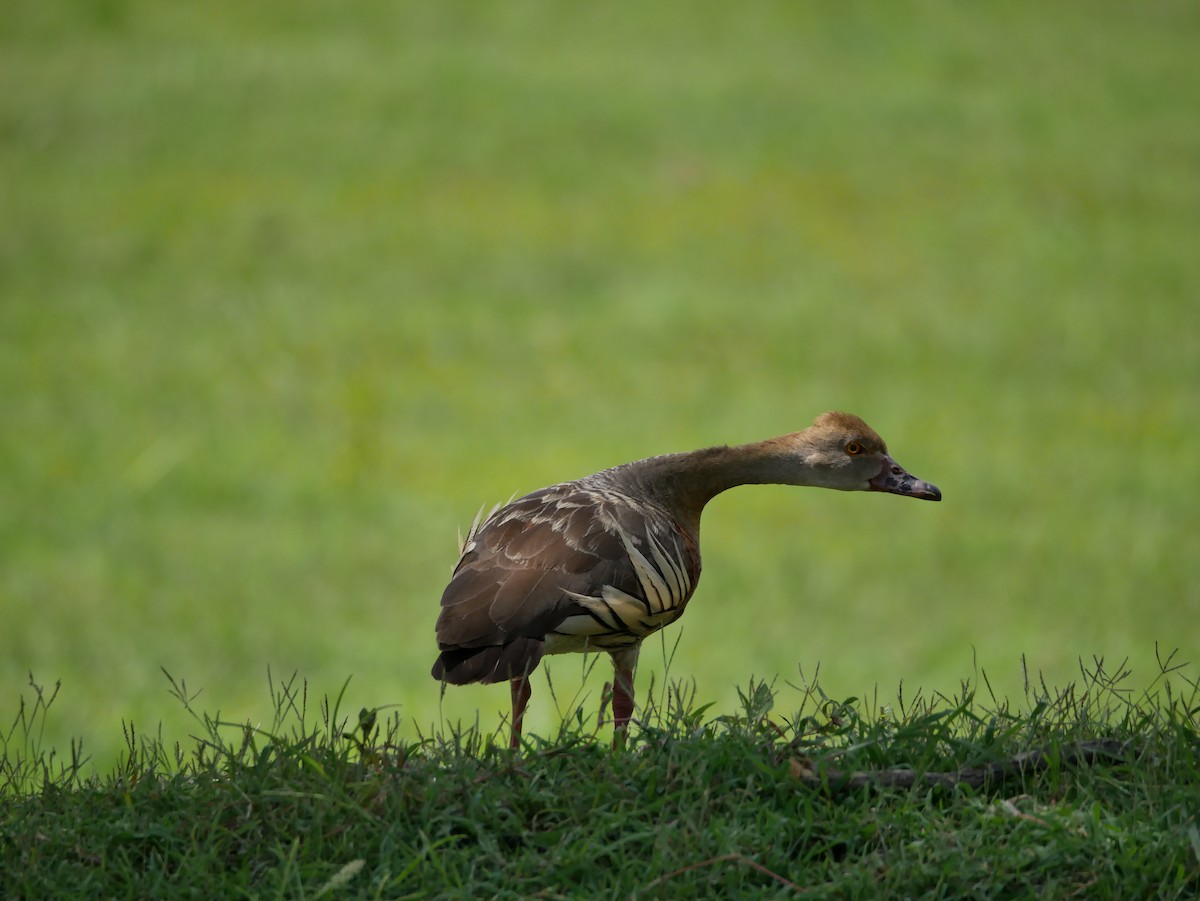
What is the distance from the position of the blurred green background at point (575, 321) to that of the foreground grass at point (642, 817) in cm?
674

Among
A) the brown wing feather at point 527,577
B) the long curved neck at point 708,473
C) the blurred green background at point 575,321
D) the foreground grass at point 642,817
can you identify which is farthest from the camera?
the blurred green background at point 575,321

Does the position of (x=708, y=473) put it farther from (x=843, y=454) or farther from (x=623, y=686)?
(x=623, y=686)

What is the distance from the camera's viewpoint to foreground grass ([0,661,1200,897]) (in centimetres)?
408

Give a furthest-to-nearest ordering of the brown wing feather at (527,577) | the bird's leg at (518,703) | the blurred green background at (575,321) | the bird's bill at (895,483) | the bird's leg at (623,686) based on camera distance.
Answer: the blurred green background at (575,321) < the bird's bill at (895,483) < the bird's leg at (623,686) < the bird's leg at (518,703) < the brown wing feather at (527,577)

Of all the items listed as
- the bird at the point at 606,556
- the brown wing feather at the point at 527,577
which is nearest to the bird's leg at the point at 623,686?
the bird at the point at 606,556

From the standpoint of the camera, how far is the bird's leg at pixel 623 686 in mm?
4918

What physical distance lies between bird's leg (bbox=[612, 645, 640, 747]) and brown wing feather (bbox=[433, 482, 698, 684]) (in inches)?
15.7

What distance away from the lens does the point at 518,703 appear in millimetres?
4793

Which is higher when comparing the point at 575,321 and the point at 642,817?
the point at 575,321

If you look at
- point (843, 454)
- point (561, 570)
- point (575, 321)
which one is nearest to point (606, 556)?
point (561, 570)

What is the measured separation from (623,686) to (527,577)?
589 millimetres

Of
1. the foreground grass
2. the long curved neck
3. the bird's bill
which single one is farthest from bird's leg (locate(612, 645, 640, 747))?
the bird's bill

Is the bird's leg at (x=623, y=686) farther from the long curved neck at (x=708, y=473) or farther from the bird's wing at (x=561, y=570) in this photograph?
the long curved neck at (x=708, y=473)

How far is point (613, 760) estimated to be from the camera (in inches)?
179
